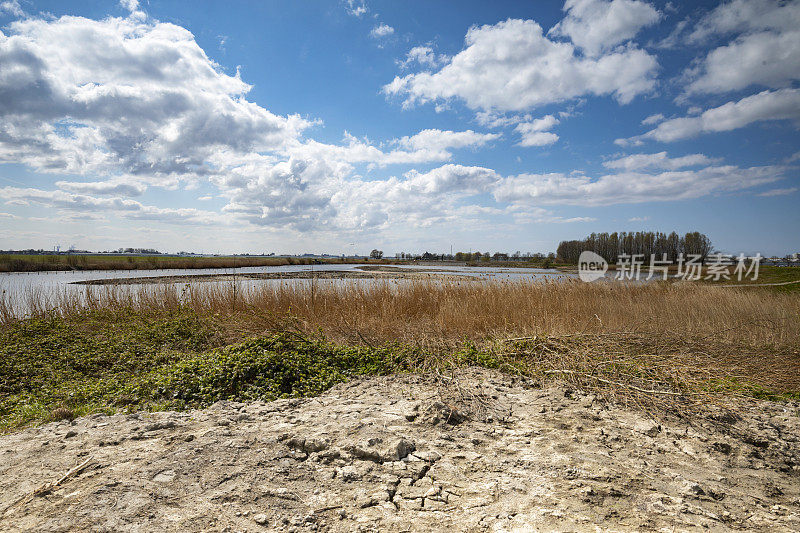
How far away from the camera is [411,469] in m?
2.69

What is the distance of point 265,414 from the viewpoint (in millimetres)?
3836

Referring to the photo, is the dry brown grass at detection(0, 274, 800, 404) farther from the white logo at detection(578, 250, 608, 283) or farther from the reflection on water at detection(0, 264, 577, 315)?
the white logo at detection(578, 250, 608, 283)

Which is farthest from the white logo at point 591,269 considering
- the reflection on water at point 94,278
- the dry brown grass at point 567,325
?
the dry brown grass at point 567,325

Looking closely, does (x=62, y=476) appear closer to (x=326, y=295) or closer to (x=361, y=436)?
(x=361, y=436)

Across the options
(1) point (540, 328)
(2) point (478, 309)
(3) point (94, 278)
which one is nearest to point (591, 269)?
(2) point (478, 309)

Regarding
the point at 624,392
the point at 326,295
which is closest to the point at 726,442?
the point at 624,392

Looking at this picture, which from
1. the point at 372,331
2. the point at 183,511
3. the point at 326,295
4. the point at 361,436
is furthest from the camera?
the point at 326,295

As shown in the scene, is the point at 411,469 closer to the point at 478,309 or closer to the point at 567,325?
the point at 567,325

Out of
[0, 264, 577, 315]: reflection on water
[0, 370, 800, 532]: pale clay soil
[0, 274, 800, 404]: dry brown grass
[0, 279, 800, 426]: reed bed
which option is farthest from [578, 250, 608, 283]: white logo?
[0, 370, 800, 532]: pale clay soil

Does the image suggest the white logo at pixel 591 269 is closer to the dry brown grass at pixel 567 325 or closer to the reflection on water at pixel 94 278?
the reflection on water at pixel 94 278

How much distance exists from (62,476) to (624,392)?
502 cm

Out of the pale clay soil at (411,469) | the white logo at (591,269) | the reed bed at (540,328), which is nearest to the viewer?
the pale clay soil at (411,469)

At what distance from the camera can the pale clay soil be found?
216 centimetres

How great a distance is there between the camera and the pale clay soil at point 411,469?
2158 millimetres
